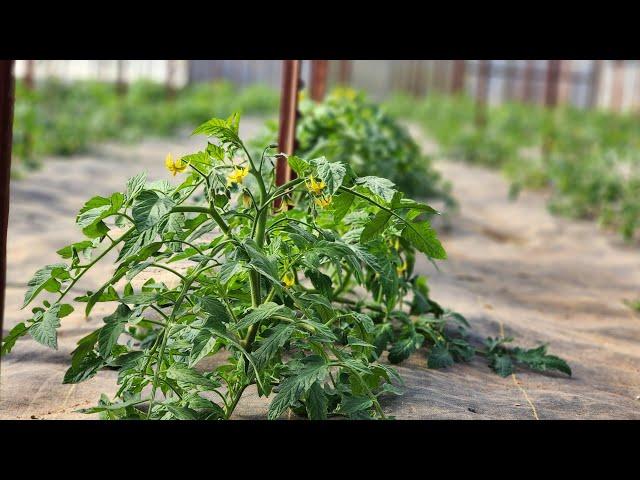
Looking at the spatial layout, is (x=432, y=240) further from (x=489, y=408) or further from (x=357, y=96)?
(x=357, y=96)

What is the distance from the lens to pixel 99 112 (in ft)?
39.8

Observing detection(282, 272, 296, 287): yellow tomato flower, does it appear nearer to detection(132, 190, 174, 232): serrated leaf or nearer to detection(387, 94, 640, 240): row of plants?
detection(132, 190, 174, 232): serrated leaf

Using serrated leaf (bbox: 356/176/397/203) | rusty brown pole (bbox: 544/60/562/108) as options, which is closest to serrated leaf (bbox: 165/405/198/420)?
serrated leaf (bbox: 356/176/397/203)

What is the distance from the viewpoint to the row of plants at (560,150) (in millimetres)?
7383

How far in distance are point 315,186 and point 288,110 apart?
6.55 ft

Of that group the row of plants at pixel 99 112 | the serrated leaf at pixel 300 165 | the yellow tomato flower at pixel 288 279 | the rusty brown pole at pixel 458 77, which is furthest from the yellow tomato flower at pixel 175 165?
the rusty brown pole at pixel 458 77

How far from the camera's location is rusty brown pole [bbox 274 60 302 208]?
4090 mm

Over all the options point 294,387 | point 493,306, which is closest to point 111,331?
point 294,387

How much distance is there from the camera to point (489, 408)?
8.34 feet
